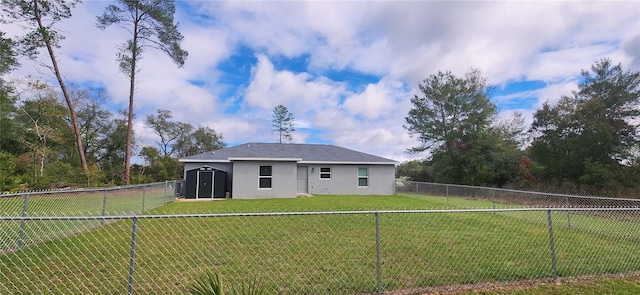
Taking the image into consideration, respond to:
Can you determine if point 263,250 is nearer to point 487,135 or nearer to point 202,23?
point 202,23

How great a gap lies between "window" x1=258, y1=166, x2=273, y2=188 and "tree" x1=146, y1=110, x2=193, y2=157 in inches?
870

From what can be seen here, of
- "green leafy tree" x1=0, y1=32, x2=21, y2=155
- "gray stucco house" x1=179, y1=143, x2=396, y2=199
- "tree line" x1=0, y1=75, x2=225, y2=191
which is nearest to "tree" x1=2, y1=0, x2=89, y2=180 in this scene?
"green leafy tree" x1=0, y1=32, x2=21, y2=155

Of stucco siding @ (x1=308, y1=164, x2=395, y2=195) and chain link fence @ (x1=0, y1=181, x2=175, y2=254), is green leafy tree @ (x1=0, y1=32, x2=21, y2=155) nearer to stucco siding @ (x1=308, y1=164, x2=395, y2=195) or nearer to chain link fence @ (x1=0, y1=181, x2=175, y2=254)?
chain link fence @ (x1=0, y1=181, x2=175, y2=254)

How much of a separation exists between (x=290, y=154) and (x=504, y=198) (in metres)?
11.8

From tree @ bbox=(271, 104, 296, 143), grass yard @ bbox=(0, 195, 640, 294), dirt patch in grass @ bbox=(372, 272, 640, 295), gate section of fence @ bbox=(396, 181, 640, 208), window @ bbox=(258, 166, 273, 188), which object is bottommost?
dirt patch in grass @ bbox=(372, 272, 640, 295)

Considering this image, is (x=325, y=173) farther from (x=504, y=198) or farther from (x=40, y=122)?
(x=40, y=122)

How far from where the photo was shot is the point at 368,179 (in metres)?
19.6

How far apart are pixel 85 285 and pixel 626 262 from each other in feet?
24.8

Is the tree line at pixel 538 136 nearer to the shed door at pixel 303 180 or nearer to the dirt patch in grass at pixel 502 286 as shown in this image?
the shed door at pixel 303 180

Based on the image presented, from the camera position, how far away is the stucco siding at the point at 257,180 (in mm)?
16422

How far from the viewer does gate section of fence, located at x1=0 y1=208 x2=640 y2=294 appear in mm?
3693

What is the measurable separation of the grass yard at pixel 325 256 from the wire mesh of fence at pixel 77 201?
17.8 inches

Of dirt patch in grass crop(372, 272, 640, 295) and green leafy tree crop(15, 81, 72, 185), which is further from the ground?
green leafy tree crop(15, 81, 72, 185)

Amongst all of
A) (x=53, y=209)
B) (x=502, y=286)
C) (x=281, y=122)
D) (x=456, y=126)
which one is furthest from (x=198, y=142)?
(x=502, y=286)
